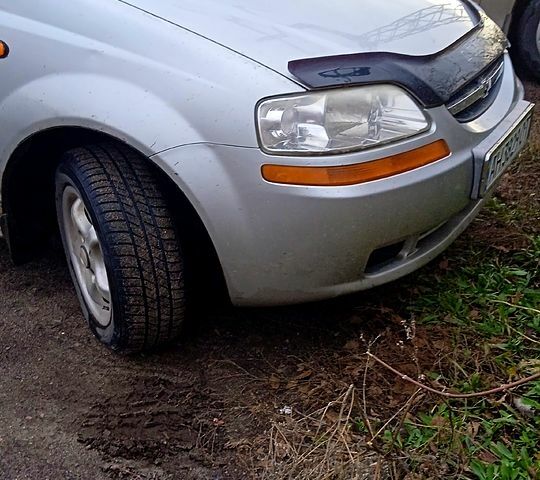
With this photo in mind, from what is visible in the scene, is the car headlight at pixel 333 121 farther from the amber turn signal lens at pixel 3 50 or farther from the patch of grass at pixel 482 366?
the amber turn signal lens at pixel 3 50

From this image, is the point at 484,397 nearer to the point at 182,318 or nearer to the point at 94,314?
the point at 182,318

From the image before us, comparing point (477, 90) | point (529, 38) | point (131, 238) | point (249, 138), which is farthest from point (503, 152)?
point (529, 38)

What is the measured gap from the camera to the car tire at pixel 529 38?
4715 mm

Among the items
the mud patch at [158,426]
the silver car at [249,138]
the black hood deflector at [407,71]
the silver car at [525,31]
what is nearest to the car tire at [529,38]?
the silver car at [525,31]

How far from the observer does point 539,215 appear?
3238 millimetres

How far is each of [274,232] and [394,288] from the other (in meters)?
0.86

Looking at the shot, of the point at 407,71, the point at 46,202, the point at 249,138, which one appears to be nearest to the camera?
the point at 249,138

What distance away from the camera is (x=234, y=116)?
2006mm

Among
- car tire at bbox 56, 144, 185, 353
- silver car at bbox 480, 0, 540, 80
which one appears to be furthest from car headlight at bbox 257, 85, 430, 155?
silver car at bbox 480, 0, 540, 80

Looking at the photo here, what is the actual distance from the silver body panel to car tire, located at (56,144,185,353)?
0.57ft

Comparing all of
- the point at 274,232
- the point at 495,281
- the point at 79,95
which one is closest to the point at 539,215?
the point at 495,281

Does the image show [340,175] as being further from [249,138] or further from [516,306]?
[516,306]

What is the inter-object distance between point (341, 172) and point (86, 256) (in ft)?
3.26

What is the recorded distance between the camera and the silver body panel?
6.64 feet
